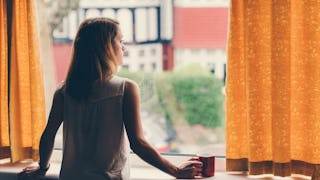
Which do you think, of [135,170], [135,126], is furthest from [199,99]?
[135,126]

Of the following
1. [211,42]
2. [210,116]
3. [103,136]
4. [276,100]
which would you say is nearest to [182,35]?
[211,42]

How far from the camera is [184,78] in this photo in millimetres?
2434

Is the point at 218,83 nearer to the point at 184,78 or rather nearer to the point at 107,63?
the point at 184,78

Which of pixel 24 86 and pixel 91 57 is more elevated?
pixel 91 57

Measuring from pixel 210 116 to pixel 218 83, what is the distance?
0.51 feet

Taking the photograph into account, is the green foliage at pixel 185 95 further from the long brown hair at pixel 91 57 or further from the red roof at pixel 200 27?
A: the long brown hair at pixel 91 57

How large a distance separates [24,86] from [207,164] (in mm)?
Answer: 902

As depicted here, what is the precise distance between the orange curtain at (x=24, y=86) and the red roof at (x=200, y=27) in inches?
25.6

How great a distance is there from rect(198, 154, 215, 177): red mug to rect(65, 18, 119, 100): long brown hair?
22.4 inches

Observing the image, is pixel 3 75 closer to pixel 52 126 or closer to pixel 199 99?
pixel 52 126

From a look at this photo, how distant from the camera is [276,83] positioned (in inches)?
81.3

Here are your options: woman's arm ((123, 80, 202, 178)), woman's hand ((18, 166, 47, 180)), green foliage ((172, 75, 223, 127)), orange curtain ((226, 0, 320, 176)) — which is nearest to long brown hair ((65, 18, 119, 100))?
woman's arm ((123, 80, 202, 178))

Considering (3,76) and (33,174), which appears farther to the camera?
(3,76)

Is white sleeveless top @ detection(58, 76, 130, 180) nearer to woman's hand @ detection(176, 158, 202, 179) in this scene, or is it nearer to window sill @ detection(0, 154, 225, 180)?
woman's hand @ detection(176, 158, 202, 179)
